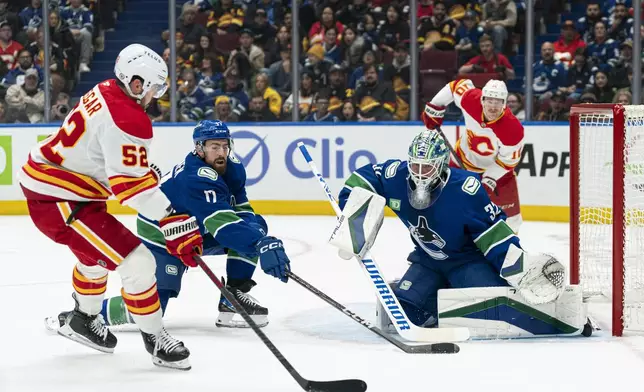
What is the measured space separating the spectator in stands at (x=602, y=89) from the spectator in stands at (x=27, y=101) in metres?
4.30

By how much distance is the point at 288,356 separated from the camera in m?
3.94

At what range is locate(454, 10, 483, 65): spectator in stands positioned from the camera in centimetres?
866

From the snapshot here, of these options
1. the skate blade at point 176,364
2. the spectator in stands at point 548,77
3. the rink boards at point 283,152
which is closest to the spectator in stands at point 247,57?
the rink boards at point 283,152

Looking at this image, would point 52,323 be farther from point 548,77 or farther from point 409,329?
point 548,77

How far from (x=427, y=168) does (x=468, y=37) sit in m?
4.78

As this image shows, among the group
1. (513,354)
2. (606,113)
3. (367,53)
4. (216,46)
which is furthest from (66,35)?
(513,354)

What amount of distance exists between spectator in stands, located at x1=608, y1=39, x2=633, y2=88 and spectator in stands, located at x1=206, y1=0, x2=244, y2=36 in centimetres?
295

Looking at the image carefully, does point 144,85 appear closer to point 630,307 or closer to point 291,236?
point 630,307

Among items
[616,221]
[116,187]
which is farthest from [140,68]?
[616,221]

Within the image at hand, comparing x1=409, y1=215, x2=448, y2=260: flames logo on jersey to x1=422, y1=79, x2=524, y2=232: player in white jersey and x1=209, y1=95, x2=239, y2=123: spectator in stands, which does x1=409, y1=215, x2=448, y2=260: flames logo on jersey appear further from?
x1=209, y1=95, x2=239, y2=123: spectator in stands

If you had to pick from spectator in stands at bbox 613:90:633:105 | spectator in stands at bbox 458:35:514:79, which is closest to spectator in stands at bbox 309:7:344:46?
spectator in stands at bbox 458:35:514:79

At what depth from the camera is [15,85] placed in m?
8.91

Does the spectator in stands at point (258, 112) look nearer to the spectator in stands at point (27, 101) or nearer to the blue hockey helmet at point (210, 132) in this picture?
the spectator in stands at point (27, 101)

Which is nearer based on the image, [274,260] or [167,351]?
[167,351]
